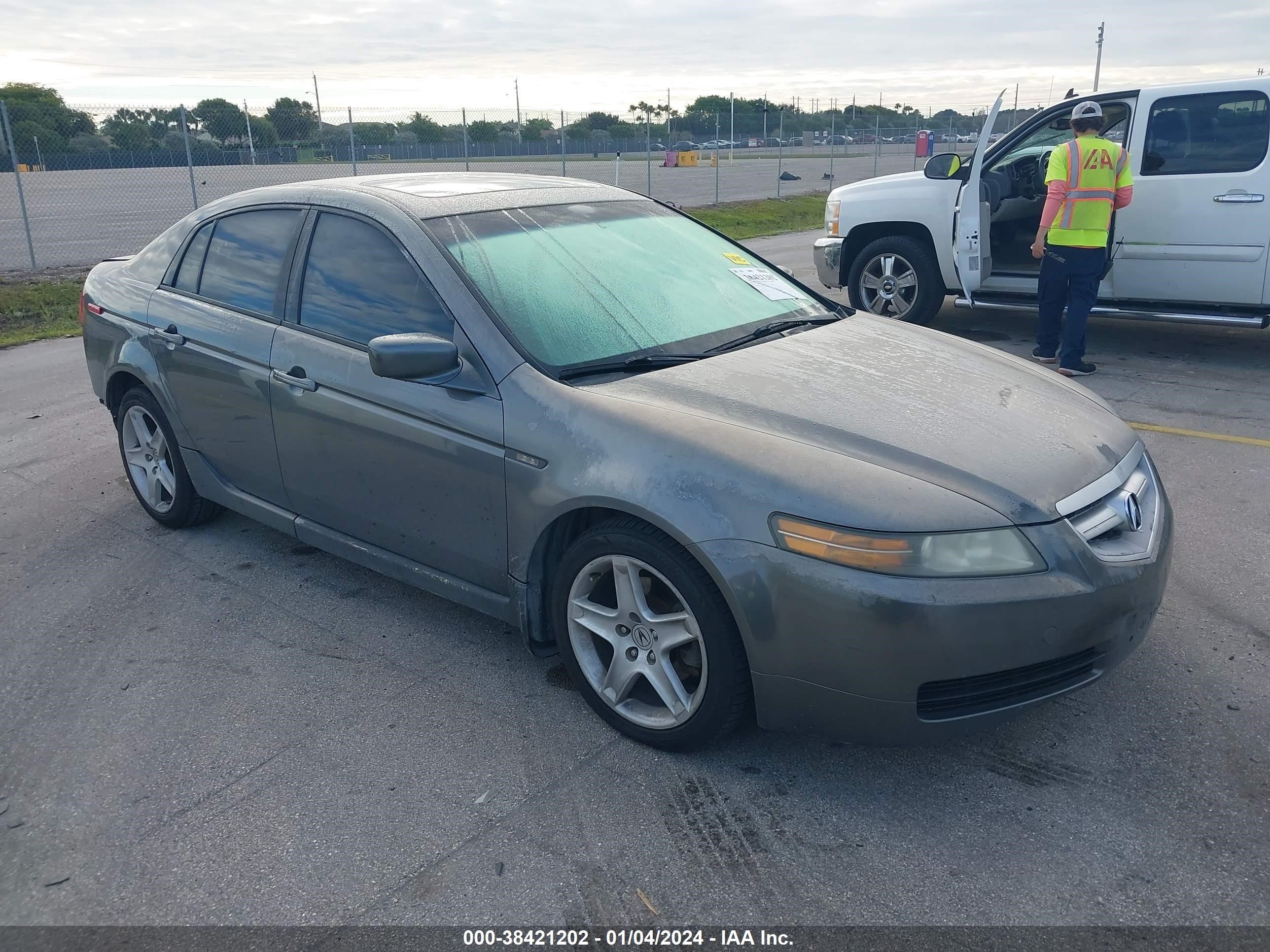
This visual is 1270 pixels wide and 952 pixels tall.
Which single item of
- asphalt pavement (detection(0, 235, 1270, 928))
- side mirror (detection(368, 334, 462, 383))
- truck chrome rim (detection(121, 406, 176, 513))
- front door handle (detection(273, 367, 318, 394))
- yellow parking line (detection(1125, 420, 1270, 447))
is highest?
side mirror (detection(368, 334, 462, 383))

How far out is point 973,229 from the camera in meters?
7.89

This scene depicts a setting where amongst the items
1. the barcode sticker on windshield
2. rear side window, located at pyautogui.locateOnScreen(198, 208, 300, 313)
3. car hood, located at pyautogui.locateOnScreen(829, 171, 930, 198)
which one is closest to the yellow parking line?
the barcode sticker on windshield

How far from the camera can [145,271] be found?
4.68 meters

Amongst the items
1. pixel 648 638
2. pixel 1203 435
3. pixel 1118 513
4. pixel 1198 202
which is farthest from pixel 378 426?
pixel 1198 202

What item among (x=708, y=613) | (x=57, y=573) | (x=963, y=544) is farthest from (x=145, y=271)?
(x=963, y=544)

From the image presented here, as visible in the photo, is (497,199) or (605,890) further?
(497,199)

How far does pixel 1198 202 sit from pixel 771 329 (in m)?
5.28

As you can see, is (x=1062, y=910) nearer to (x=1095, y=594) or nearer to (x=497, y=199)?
(x=1095, y=594)

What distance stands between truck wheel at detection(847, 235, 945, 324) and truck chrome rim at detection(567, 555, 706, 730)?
20.3 ft

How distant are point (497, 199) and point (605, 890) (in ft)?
8.35

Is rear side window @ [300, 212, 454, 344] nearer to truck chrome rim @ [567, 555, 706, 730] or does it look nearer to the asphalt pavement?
truck chrome rim @ [567, 555, 706, 730]

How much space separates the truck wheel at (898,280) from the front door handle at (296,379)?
19.5 feet

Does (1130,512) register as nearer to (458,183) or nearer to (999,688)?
(999,688)

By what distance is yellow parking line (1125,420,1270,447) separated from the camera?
5.75 metres
